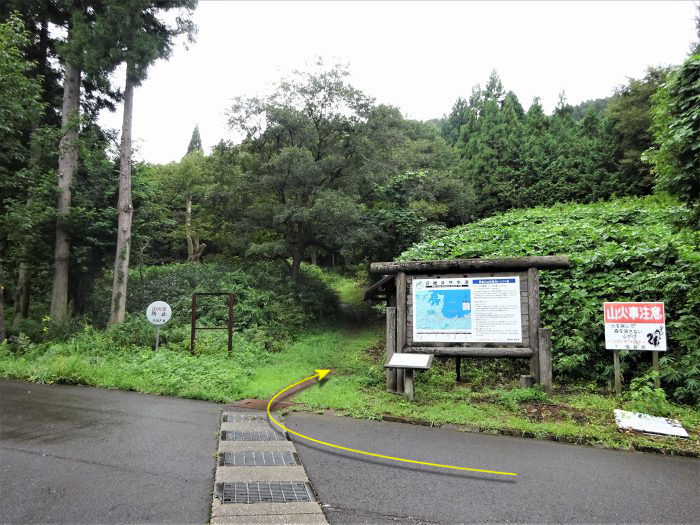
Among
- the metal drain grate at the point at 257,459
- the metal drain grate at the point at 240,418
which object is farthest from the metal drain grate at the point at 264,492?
the metal drain grate at the point at 240,418

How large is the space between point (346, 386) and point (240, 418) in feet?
7.53

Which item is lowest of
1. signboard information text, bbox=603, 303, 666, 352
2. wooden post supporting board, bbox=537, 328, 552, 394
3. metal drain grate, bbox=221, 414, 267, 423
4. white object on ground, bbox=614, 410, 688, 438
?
metal drain grate, bbox=221, 414, 267, 423

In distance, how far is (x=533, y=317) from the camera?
7.24 m

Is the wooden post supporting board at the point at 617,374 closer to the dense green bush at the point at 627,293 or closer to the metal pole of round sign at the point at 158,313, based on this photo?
the dense green bush at the point at 627,293

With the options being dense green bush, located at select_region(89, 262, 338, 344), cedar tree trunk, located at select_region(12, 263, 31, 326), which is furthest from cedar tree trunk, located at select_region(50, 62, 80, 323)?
cedar tree trunk, located at select_region(12, 263, 31, 326)

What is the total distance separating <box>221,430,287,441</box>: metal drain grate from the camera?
210 inches

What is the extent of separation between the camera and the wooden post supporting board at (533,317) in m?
7.16

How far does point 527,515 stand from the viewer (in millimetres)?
3482

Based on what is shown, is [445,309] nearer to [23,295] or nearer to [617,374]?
[617,374]

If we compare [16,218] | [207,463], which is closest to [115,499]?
[207,463]

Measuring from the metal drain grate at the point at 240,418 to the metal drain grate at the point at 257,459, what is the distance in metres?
1.34

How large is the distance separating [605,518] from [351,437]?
111 inches

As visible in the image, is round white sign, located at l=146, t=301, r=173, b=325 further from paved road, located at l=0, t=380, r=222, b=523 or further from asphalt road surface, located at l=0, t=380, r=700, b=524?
asphalt road surface, located at l=0, t=380, r=700, b=524

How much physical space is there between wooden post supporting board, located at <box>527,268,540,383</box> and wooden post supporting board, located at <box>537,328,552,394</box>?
70mm
